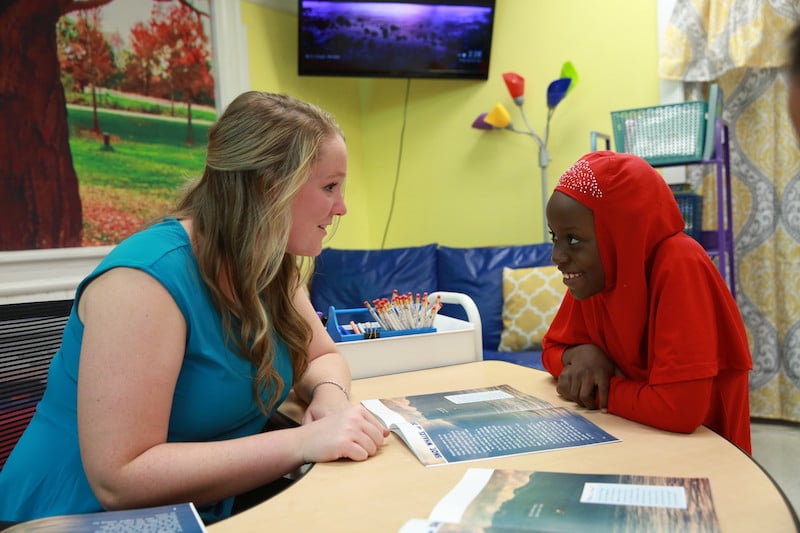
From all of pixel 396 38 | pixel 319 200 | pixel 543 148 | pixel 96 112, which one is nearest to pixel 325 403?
pixel 319 200

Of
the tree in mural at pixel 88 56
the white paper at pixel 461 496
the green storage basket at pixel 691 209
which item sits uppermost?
the tree in mural at pixel 88 56

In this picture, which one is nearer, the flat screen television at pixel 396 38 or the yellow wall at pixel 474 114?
the yellow wall at pixel 474 114

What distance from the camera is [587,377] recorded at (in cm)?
117

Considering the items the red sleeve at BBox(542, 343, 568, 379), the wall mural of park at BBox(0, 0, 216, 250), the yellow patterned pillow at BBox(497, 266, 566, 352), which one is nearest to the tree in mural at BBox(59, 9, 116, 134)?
the wall mural of park at BBox(0, 0, 216, 250)

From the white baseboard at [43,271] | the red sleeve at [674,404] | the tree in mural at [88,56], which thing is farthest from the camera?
the tree in mural at [88,56]

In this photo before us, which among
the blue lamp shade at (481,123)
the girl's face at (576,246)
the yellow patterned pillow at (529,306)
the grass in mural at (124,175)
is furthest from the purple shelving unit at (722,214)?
the grass in mural at (124,175)

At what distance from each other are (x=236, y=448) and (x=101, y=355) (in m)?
0.23

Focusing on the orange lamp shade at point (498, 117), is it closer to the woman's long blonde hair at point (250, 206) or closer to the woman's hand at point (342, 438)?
the woman's long blonde hair at point (250, 206)

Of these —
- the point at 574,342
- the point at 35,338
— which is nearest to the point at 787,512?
the point at 574,342

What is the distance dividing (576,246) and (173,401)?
2.31 feet

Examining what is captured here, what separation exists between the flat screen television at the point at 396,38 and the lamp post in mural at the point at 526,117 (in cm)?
28

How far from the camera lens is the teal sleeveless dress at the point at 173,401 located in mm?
997

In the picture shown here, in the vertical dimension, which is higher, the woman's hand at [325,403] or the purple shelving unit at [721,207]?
the purple shelving unit at [721,207]

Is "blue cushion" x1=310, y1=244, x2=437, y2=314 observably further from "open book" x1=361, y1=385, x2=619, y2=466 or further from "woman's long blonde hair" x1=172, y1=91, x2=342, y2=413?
"woman's long blonde hair" x1=172, y1=91, x2=342, y2=413
